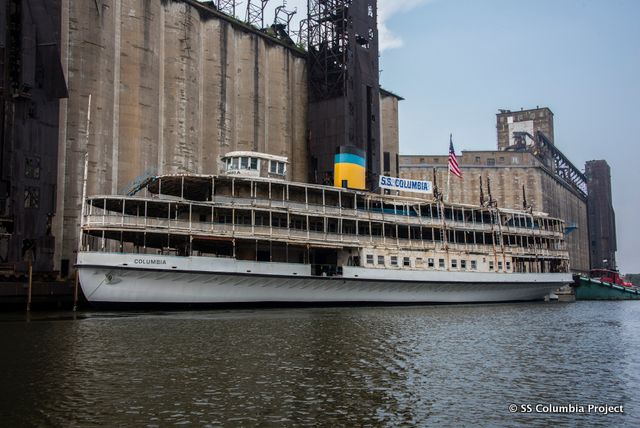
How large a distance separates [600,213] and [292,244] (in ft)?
394

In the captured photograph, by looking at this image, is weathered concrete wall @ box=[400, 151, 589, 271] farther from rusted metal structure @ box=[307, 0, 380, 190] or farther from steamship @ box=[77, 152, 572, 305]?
steamship @ box=[77, 152, 572, 305]

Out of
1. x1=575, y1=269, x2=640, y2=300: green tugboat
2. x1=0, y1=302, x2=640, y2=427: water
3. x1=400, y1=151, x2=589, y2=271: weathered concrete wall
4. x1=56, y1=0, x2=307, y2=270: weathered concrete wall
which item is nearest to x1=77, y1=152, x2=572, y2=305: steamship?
x1=56, y1=0, x2=307, y2=270: weathered concrete wall

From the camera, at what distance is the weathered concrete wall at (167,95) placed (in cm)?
4566

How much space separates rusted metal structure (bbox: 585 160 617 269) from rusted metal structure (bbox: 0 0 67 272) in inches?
5072

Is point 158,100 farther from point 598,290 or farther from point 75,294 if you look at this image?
point 598,290

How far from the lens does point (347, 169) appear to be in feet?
150

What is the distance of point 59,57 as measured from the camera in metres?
41.0

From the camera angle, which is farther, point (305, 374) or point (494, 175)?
point (494, 175)

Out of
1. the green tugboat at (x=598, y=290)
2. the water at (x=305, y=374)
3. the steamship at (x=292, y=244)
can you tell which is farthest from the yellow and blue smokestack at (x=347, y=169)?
the green tugboat at (x=598, y=290)

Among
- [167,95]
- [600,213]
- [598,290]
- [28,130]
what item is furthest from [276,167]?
[600,213]

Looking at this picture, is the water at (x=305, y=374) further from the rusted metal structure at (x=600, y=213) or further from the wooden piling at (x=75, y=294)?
the rusted metal structure at (x=600, y=213)

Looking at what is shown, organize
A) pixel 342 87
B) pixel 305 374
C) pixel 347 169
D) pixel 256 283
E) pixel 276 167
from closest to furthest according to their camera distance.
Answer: pixel 305 374, pixel 256 283, pixel 276 167, pixel 347 169, pixel 342 87

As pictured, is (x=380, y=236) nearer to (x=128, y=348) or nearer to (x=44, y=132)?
(x=44, y=132)

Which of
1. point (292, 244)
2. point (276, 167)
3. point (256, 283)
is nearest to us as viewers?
point (256, 283)
